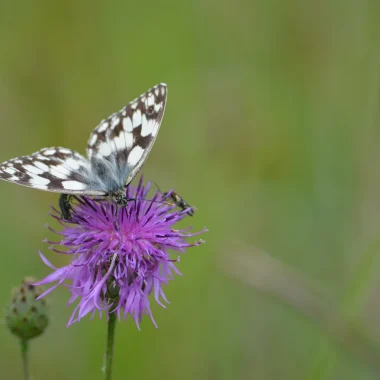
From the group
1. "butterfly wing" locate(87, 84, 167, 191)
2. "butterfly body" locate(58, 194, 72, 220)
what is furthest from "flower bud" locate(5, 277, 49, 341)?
"butterfly wing" locate(87, 84, 167, 191)

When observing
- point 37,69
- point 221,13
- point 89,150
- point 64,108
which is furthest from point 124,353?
point 221,13

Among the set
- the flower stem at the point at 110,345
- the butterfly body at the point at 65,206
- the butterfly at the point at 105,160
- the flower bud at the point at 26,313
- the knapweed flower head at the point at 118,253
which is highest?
the butterfly at the point at 105,160

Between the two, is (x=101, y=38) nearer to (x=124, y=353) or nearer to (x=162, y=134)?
(x=162, y=134)

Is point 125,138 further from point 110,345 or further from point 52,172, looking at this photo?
point 110,345

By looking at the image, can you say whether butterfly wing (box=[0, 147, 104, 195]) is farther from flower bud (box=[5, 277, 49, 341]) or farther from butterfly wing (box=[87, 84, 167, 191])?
flower bud (box=[5, 277, 49, 341])

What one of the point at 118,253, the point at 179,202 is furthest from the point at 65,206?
the point at 179,202

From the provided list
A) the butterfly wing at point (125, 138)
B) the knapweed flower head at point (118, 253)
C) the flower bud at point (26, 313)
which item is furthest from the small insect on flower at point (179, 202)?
the flower bud at point (26, 313)

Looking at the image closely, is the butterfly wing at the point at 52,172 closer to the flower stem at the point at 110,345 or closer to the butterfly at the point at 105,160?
the butterfly at the point at 105,160

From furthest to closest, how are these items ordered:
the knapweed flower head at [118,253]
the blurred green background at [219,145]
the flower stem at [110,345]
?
the blurred green background at [219,145] < the knapweed flower head at [118,253] < the flower stem at [110,345]
